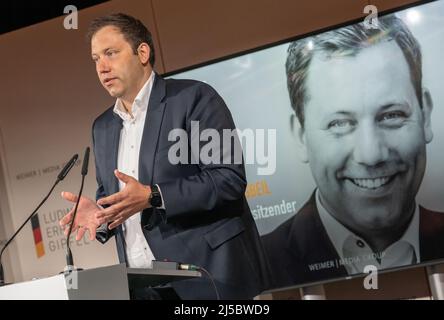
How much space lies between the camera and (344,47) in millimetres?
4805

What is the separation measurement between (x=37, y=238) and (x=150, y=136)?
2.21m

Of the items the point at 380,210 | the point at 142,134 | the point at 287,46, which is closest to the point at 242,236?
the point at 142,134

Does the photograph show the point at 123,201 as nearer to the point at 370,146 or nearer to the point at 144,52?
the point at 144,52

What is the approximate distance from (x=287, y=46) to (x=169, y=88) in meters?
1.17

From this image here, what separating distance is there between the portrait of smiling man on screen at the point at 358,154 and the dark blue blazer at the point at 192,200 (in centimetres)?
91

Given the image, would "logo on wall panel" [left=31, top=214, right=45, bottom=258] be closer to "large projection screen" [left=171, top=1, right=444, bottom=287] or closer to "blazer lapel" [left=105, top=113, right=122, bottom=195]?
"large projection screen" [left=171, top=1, right=444, bottom=287]

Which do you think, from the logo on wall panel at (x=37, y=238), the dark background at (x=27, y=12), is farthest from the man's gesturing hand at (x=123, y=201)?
the dark background at (x=27, y=12)

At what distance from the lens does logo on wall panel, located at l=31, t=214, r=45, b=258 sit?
18.7 feet

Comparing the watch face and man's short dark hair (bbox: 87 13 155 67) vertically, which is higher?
man's short dark hair (bbox: 87 13 155 67)

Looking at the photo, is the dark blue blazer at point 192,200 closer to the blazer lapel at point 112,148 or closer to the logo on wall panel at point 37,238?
the blazer lapel at point 112,148

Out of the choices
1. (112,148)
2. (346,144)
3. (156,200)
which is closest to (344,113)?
(346,144)

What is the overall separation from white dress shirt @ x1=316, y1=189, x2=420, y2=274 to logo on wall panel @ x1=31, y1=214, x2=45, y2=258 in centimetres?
206

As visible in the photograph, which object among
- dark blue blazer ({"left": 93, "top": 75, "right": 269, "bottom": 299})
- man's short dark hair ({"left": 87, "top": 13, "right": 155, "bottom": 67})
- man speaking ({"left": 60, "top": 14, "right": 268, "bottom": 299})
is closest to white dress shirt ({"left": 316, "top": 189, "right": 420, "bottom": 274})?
man speaking ({"left": 60, "top": 14, "right": 268, "bottom": 299})
